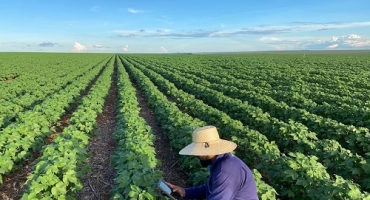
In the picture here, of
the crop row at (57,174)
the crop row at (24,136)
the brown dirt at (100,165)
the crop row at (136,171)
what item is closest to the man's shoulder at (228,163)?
the crop row at (136,171)

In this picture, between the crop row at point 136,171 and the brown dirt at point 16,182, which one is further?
the brown dirt at point 16,182

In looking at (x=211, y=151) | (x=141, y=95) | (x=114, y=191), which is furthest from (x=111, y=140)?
(x=141, y=95)

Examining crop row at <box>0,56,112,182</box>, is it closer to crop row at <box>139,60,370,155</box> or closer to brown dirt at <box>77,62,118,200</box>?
brown dirt at <box>77,62,118,200</box>

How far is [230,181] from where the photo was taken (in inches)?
134

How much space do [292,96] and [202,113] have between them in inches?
164

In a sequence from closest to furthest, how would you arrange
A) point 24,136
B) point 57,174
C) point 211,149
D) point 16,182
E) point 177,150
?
point 211,149 → point 57,174 → point 16,182 → point 177,150 → point 24,136

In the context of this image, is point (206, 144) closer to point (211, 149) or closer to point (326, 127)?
point (211, 149)

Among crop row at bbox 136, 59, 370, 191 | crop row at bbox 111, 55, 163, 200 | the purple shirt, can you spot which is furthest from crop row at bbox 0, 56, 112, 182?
crop row at bbox 136, 59, 370, 191

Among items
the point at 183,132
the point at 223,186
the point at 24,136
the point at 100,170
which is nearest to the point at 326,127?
the point at 183,132

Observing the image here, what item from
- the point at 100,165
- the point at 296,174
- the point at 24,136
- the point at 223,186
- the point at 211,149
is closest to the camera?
the point at 223,186

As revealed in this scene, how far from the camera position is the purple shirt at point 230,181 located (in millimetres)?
3369

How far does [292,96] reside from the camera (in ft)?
41.8

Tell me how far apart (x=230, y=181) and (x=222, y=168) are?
0.16 m

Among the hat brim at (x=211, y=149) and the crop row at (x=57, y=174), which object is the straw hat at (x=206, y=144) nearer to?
the hat brim at (x=211, y=149)
